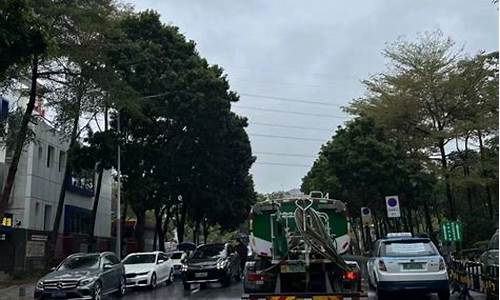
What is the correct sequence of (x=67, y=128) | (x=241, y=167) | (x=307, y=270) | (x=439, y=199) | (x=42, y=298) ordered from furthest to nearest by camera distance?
(x=439, y=199)
(x=241, y=167)
(x=67, y=128)
(x=42, y=298)
(x=307, y=270)

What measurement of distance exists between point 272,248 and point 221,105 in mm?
20249

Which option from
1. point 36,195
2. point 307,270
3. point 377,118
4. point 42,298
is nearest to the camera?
point 307,270

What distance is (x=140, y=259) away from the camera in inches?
1013

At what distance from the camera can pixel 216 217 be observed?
1642 inches

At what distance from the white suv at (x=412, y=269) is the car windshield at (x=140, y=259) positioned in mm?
12481

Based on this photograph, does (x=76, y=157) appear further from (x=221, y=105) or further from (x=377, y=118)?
(x=377, y=118)

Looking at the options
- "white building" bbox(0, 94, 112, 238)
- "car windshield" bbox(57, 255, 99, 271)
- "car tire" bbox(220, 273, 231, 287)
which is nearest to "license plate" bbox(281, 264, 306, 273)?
"car windshield" bbox(57, 255, 99, 271)

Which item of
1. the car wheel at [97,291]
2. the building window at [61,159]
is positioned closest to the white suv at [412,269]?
A: the car wheel at [97,291]

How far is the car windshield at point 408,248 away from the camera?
15.0m

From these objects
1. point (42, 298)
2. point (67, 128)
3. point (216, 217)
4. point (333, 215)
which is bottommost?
point (42, 298)

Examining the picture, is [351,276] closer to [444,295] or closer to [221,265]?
[444,295]

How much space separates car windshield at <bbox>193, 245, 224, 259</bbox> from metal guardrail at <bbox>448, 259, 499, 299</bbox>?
9819 millimetres

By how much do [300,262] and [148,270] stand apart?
12532 mm

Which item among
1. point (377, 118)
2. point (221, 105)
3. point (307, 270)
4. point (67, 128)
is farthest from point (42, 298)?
point (377, 118)
